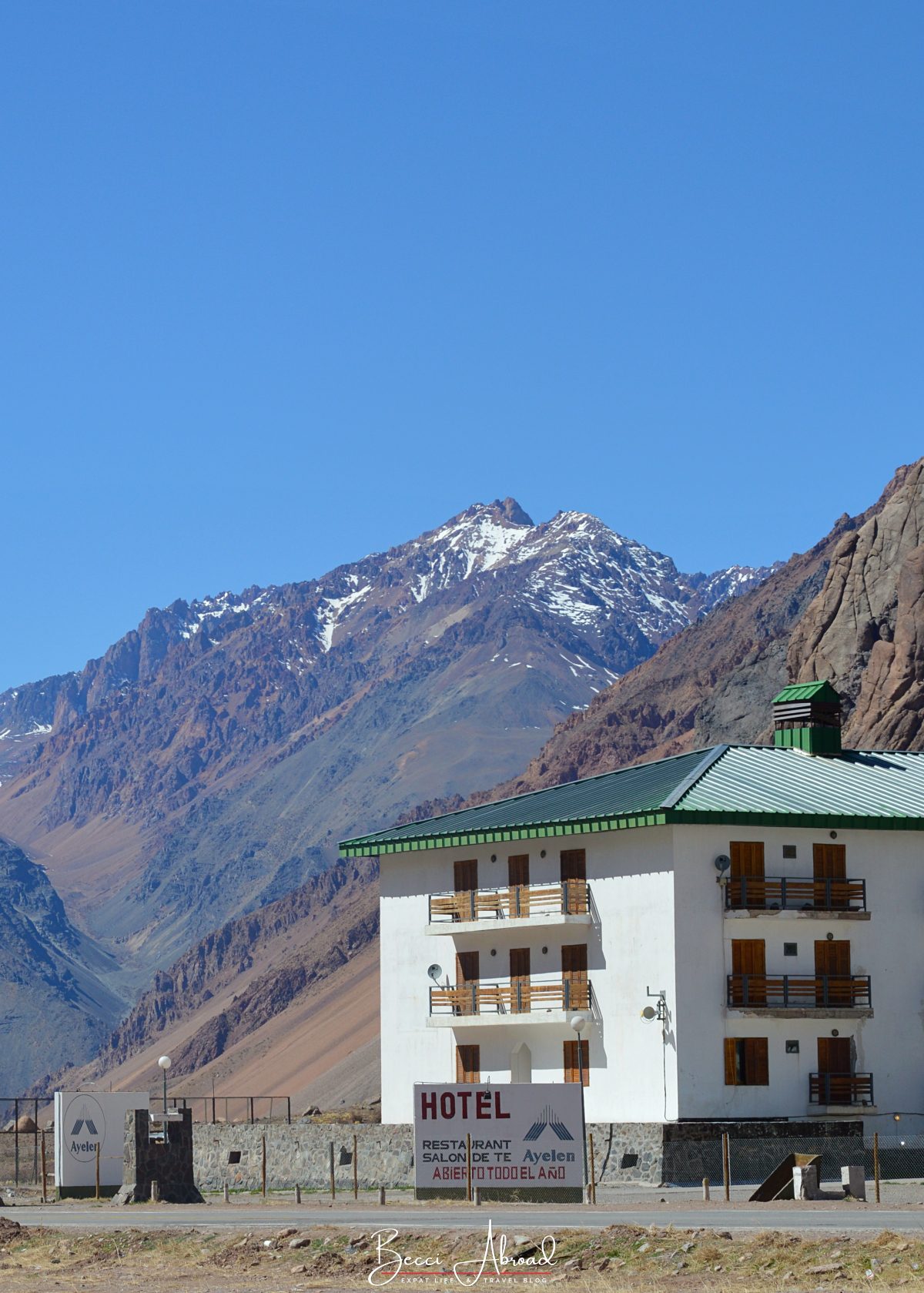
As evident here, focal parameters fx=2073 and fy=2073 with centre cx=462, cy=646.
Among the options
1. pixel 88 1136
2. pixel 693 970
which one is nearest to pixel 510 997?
pixel 693 970

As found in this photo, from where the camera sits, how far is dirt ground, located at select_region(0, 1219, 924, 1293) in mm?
30469

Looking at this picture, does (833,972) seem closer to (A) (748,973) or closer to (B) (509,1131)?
(A) (748,973)

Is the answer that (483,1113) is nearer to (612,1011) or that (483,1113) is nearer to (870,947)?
(612,1011)

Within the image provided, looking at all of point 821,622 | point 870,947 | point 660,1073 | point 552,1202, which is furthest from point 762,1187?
point 821,622

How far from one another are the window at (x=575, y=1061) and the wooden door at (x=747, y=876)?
21.3ft

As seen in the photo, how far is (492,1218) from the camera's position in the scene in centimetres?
3900

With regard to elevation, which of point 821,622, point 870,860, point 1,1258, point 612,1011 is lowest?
point 1,1258

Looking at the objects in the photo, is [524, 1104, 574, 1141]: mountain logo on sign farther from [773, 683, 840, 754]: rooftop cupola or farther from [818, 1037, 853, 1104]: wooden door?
[773, 683, 840, 754]: rooftop cupola

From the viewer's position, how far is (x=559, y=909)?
60906mm

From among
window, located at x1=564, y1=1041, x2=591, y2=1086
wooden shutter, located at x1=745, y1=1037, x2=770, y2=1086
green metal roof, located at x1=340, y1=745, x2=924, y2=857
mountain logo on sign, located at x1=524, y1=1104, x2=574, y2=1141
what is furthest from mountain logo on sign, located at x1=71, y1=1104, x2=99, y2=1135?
wooden shutter, located at x1=745, y1=1037, x2=770, y2=1086

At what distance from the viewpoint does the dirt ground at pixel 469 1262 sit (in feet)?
100.0

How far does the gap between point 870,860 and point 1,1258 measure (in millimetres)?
30480

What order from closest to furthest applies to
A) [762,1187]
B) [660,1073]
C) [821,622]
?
[762,1187] → [660,1073] → [821,622]

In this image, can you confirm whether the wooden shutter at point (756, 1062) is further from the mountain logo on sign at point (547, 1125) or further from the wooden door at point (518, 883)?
the mountain logo on sign at point (547, 1125)
